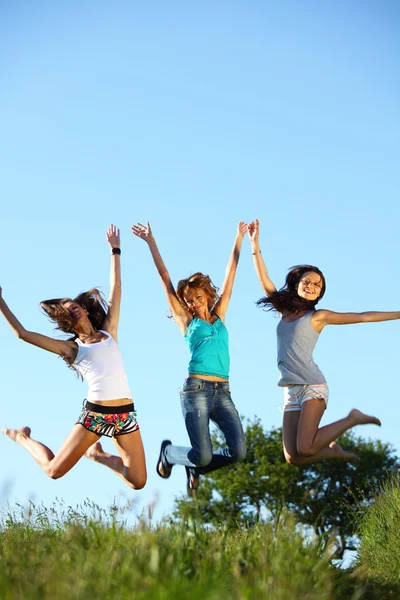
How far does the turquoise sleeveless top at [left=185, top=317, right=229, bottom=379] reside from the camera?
9148 millimetres

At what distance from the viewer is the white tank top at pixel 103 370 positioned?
357 inches

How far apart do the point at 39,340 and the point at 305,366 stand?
311 centimetres

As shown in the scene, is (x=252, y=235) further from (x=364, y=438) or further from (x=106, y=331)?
(x=364, y=438)

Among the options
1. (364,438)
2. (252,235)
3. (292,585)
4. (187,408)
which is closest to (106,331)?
(187,408)

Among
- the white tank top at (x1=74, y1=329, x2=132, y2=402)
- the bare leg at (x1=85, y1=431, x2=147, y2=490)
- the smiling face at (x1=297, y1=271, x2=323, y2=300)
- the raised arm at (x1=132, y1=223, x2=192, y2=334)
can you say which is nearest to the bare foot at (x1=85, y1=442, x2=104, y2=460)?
the bare leg at (x1=85, y1=431, x2=147, y2=490)

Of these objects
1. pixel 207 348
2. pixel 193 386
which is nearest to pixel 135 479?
pixel 193 386

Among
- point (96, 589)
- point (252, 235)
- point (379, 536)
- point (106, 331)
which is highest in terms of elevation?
point (252, 235)

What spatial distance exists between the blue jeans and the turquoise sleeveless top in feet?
0.43

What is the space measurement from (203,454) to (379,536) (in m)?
2.88

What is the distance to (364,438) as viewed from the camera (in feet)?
121

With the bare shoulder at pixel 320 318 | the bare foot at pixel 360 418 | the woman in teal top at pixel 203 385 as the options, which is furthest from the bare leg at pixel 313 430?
the bare shoulder at pixel 320 318

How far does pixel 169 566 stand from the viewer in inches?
226

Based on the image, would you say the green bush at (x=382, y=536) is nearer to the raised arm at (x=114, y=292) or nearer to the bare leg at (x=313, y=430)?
the bare leg at (x=313, y=430)

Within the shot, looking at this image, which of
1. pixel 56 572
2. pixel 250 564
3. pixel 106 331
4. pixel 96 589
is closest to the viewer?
pixel 96 589
